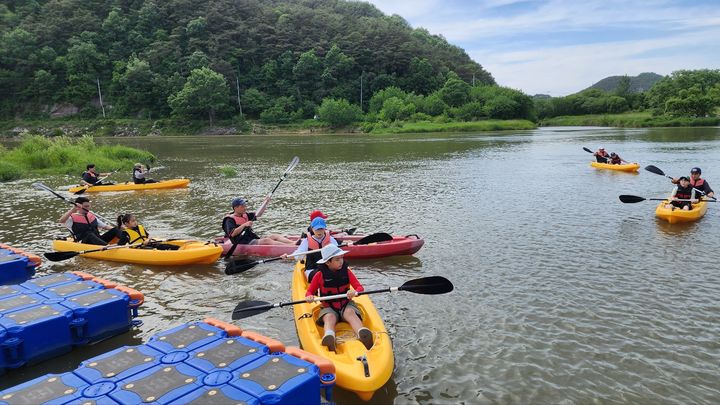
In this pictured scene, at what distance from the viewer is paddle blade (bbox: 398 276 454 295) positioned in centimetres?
700

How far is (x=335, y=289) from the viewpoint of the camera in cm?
685

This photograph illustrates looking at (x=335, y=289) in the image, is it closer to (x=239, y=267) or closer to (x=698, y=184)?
(x=239, y=267)

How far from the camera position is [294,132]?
75.9 m

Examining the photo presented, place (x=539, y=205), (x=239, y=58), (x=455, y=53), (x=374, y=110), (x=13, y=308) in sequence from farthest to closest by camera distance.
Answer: (x=455, y=53), (x=239, y=58), (x=374, y=110), (x=539, y=205), (x=13, y=308)

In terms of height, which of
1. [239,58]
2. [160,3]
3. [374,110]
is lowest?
[374,110]

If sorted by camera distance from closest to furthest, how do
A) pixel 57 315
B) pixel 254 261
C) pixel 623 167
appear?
1. pixel 57 315
2. pixel 254 261
3. pixel 623 167

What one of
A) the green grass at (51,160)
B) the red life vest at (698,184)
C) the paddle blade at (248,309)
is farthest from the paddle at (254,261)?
the green grass at (51,160)

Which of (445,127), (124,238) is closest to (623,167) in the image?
(124,238)

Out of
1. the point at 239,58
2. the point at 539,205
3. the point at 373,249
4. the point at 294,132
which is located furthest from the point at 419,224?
the point at 239,58

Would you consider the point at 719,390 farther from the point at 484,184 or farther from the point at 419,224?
the point at 484,184

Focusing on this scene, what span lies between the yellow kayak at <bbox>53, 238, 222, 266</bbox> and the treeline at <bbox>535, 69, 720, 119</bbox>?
255 ft

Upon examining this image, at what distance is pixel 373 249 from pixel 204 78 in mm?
71098

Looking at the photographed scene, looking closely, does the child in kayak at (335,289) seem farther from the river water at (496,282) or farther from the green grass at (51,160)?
the green grass at (51,160)

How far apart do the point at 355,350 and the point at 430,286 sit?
1.79m
